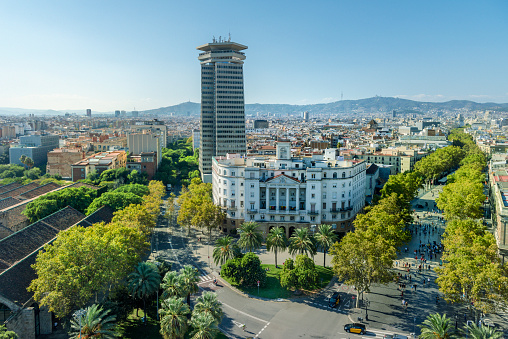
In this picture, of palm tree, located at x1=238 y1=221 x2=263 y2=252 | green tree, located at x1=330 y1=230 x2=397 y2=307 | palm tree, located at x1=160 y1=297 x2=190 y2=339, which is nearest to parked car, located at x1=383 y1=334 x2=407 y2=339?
green tree, located at x1=330 y1=230 x2=397 y2=307

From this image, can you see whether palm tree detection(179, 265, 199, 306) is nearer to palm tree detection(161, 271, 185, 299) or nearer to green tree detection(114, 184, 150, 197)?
palm tree detection(161, 271, 185, 299)

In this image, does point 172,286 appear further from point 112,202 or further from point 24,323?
point 112,202

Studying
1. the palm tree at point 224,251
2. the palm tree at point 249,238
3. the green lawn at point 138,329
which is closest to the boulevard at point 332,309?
the palm tree at point 224,251

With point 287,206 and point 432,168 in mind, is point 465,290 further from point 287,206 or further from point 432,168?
point 432,168

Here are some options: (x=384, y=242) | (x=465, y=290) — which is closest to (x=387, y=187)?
(x=384, y=242)

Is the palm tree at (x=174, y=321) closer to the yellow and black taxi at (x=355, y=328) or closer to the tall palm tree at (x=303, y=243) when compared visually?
the yellow and black taxi at (x=355, y=328)

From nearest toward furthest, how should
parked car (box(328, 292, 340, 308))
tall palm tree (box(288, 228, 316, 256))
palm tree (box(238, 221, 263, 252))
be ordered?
parked car (box(328, 292, 340, 308)) → tall palm tree (box(288, 228, 316, 256)) → palm tree (box(238, 221, 263, 252))
